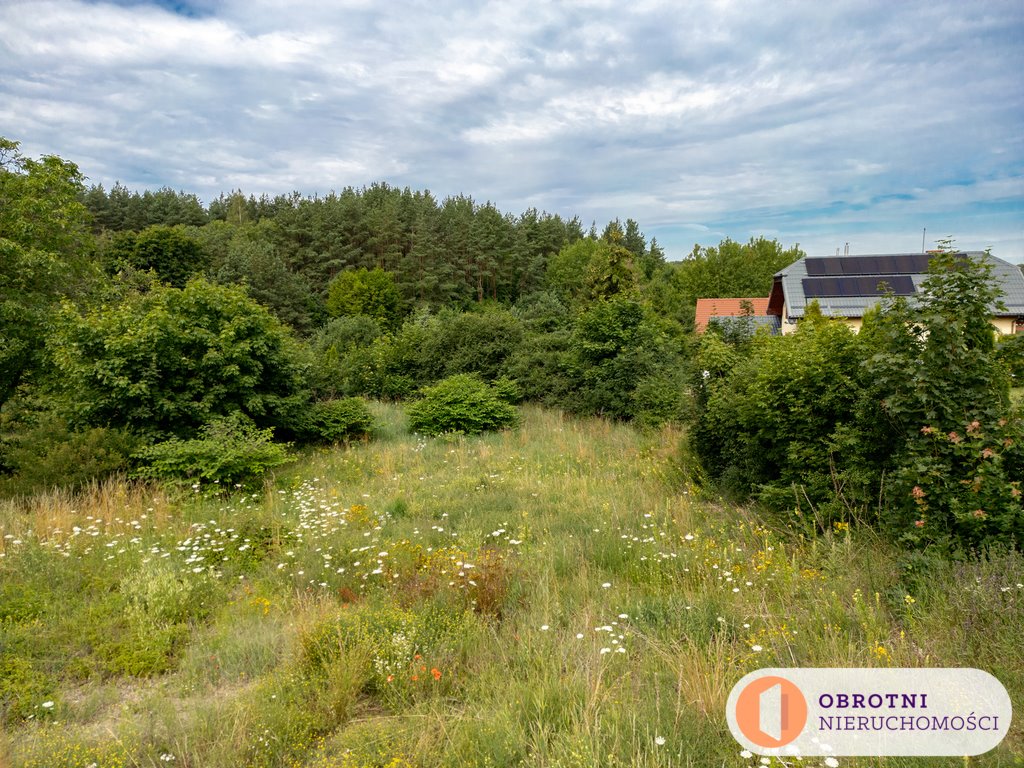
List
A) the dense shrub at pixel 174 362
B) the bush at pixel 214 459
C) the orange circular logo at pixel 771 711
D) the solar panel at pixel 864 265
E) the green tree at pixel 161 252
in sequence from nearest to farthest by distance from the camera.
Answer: the orange circular logo at pixel 771 711 → the bush at pixel 214 459 → the dense shrub at pixel 174 362 → the solar panel at pixel 864 265 → the green tree at pixel 161 252

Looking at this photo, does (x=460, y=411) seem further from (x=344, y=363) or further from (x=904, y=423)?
(x=904, y=423)

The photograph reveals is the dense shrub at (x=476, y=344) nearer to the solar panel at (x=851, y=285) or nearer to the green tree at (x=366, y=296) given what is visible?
the solar panel at (x=851, y=285)

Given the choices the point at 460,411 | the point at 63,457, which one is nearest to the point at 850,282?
the point at 460,411

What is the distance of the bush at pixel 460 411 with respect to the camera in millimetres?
13586

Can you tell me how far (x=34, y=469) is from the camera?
777 cm

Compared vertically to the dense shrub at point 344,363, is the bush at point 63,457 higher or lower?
lower

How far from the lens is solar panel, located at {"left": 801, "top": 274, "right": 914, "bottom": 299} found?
28.6 meters

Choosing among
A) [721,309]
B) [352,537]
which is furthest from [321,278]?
[352,537]

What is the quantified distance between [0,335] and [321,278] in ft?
127

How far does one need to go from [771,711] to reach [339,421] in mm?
10493

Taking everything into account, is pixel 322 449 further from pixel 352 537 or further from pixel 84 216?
pixel 84 216

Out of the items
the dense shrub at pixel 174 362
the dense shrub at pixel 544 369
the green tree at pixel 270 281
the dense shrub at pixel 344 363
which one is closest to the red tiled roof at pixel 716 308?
the dense shrub at pixel 344 363

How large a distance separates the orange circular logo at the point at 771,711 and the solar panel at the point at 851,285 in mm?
29527

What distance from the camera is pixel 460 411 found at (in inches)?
534
